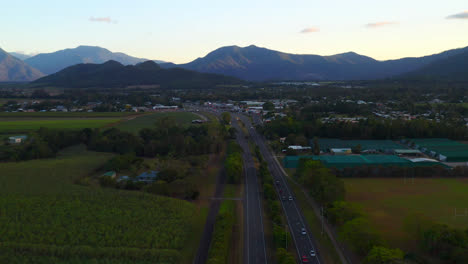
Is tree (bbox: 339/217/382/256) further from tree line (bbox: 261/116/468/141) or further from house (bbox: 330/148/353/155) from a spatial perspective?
tree line (bbox: 261/116/468/141)

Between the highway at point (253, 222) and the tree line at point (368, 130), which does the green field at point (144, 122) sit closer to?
the tree line at point (368, 130)

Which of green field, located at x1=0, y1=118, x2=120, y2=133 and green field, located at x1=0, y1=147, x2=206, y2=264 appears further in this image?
green field, located at x1=0, y1=118, x2=120, y2=133

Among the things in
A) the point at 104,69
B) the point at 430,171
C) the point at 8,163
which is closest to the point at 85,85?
the point at 104,69

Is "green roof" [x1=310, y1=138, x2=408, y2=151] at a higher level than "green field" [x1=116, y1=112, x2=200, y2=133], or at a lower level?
lower

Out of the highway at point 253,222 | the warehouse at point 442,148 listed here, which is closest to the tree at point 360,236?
the highway at point 253,222

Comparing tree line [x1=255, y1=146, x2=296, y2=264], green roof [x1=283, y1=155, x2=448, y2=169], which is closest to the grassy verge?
tree line [x1=255, y1=146, x2=296, y2=264]

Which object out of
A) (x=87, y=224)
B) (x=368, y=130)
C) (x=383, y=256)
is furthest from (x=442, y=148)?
(x=87, y=224)

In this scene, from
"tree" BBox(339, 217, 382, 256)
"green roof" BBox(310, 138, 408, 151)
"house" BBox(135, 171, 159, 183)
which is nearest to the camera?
"tree" BBox(339, 217, 382, 256)
